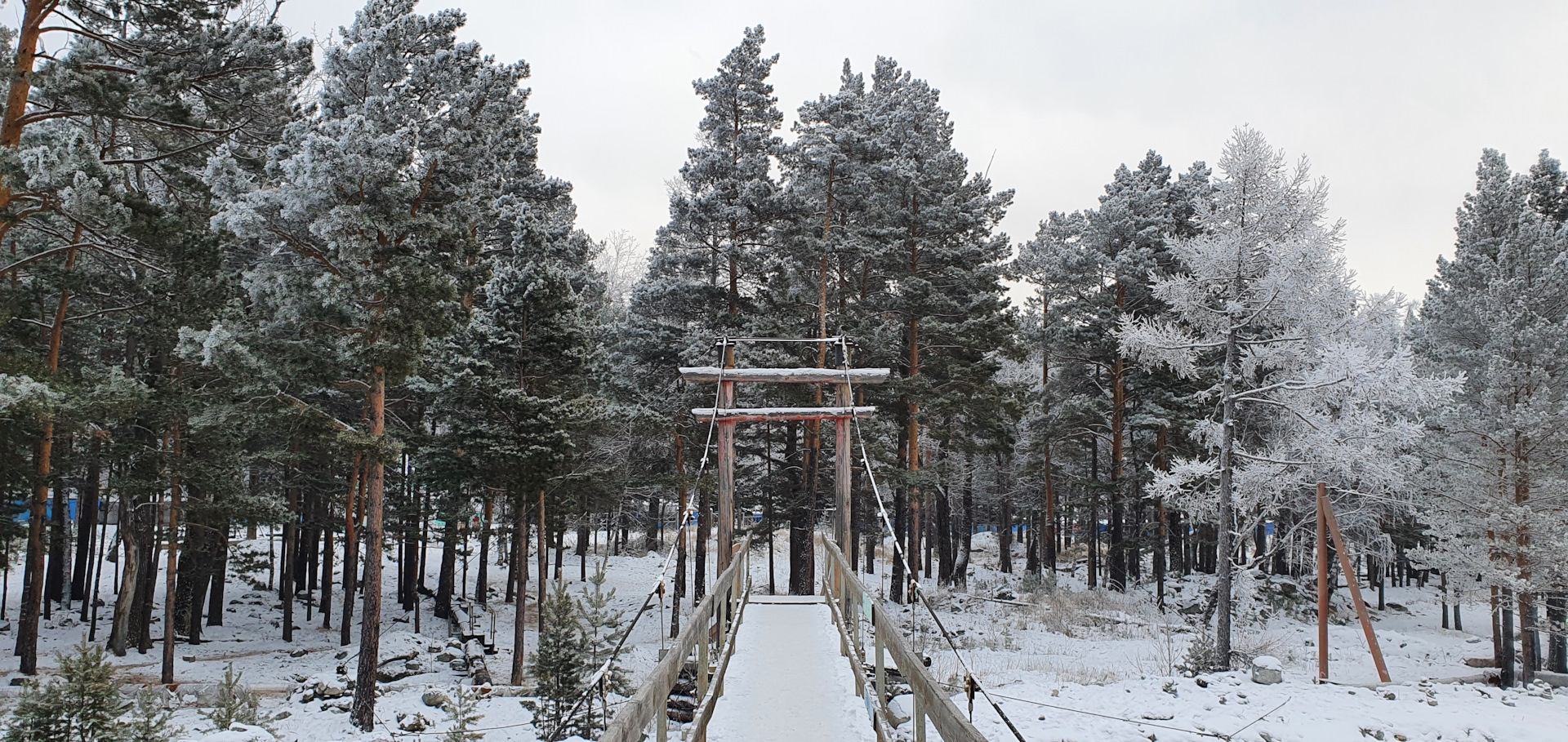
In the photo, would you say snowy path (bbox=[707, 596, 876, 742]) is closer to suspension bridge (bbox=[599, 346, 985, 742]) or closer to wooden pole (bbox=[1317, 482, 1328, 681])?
suspension bridge (bbox=[599, 346, 985, 742])

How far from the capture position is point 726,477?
1152 centimetres

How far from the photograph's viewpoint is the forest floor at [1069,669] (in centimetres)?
861

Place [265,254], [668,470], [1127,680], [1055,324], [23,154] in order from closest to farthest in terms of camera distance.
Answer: [23,154]
[1127,680]
[265,254]
[668,470]
[1055,324]

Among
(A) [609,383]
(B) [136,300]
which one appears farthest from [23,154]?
(A) [609,383]

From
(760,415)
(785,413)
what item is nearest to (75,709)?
(760,415)

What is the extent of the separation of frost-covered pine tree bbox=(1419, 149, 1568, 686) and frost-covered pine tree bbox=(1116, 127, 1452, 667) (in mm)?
2480

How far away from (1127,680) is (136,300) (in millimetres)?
16973

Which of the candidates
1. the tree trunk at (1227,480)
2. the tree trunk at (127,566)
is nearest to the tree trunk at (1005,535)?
the tree trunk at (1227,480)

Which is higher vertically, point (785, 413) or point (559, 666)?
point (785, 413)

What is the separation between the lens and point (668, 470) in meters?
20.0

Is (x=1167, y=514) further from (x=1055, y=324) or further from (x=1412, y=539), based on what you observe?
(x=1412, y=539)

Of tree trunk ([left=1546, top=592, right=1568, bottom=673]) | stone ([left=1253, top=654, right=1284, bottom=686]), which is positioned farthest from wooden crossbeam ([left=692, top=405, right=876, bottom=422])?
tree trunk ([left=1546, top=592, right=1568, bottom=673])

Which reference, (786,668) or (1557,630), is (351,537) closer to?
(786,668)

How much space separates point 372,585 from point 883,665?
31.0ft
